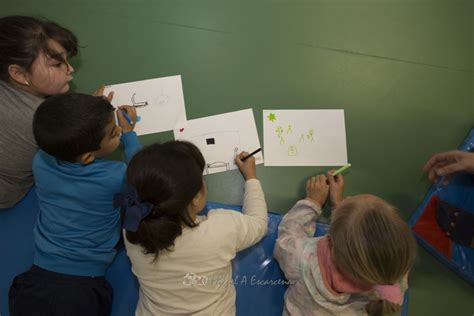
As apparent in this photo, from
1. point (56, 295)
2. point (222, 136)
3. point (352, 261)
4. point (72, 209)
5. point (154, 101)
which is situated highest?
point (154, 101)

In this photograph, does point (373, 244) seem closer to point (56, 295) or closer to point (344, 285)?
point (344, 285)

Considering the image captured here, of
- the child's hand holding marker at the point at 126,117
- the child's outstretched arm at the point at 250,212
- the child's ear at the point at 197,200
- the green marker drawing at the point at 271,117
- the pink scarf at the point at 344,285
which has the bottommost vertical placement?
the pink scarf at the point at 344,285

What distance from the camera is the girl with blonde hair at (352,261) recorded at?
0.60 m

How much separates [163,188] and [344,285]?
0.43m

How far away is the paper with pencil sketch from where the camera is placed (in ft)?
3.37

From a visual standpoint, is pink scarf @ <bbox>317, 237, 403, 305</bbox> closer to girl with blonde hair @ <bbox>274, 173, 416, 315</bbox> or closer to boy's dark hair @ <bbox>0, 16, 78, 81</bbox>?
girl with blonde hair @ <bbox>274, 173, 416, 315</bbox>

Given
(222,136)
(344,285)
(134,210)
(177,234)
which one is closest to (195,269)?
(177,234)

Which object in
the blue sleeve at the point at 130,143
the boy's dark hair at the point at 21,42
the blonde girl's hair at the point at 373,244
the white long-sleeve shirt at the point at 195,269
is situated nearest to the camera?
the blonde girl's hair at the point at 373,244

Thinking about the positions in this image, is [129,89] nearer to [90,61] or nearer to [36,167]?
[90,61]

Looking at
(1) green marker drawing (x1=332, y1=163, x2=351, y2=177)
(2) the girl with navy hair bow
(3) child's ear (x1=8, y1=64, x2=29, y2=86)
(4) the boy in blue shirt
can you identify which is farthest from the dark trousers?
(1) green marker drawing (x1=332, y1=163, x2=351, y2=177)

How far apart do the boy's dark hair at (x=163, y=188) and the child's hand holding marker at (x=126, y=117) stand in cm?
37

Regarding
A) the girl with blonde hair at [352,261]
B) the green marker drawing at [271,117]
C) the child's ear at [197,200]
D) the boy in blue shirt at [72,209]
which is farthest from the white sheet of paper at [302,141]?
the boy in blue shirt at [72,209]

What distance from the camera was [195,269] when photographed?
718 mm

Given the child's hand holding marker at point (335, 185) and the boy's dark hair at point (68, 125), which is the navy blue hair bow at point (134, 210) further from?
the child's hand holding marker at point (335, 185)
